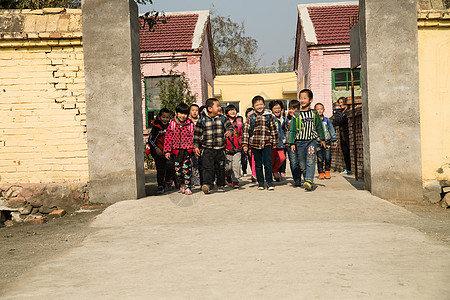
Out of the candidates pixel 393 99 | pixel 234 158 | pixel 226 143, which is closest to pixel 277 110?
pixel 234 158

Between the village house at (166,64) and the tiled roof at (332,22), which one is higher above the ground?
the tiled roof at (332,22)

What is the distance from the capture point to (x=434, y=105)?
7.72 metres

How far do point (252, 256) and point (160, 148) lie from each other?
5.31 m

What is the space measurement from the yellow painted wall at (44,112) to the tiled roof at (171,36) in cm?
1050

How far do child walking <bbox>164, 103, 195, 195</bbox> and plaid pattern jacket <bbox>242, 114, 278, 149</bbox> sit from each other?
1020 mm

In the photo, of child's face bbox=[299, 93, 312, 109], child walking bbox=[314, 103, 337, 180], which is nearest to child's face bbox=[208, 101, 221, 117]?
child's face bbox=[299, 93, 312, 109]

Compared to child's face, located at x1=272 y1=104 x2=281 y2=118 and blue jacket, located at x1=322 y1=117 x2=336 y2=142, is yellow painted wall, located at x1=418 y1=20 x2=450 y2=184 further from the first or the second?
blue jacket, located at x1=322 y1=117 x2=336 y2=142

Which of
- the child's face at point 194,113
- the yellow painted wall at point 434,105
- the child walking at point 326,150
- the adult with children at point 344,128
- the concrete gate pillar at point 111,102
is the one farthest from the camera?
the adult with children at point 344,128

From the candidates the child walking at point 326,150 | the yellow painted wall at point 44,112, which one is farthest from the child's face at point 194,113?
the child walking at point 326,150

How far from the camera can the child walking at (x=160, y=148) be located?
9.38 metres

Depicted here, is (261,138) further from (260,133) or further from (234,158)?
Answer: (234,158)

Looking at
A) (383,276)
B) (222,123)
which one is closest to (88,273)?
(383,276)

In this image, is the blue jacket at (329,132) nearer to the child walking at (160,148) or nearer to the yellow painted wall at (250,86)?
the child walking at (160,148)

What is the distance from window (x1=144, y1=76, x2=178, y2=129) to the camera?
18344mm
